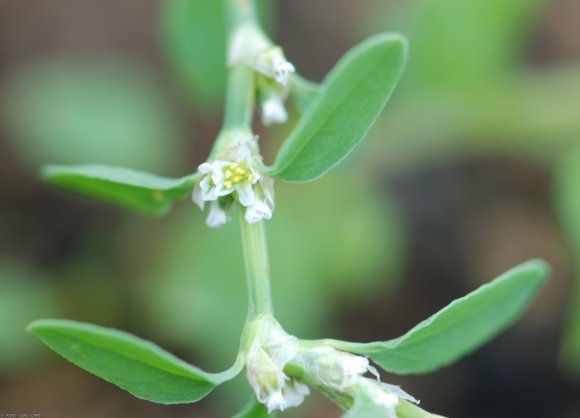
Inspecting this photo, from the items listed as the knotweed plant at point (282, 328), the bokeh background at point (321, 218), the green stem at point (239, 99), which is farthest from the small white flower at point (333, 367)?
the bokeh background at point (321, 218)

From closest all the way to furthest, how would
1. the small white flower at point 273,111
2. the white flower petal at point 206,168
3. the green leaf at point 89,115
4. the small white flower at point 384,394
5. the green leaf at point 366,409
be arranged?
the green leaf at point 366,409 → the small white flower at point 384,394 → the white flower petal at point 206,168 → the small white flower at point 273,111 → the green leaf at point 89,115

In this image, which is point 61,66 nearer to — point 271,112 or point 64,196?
point 64,196

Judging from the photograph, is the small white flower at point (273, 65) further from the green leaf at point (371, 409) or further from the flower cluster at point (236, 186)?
the green leaf at point (371, 409)

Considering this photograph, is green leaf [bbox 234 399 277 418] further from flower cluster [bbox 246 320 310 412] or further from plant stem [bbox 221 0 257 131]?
plant stem [bbox 221 0 257 131]

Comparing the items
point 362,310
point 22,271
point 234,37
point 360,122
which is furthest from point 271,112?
point 22,271

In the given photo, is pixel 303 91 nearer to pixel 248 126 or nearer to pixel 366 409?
pixel 248 126

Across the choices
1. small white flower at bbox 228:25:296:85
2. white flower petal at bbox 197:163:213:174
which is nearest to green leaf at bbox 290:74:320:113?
small white flower at bbox 228:25:296:85
